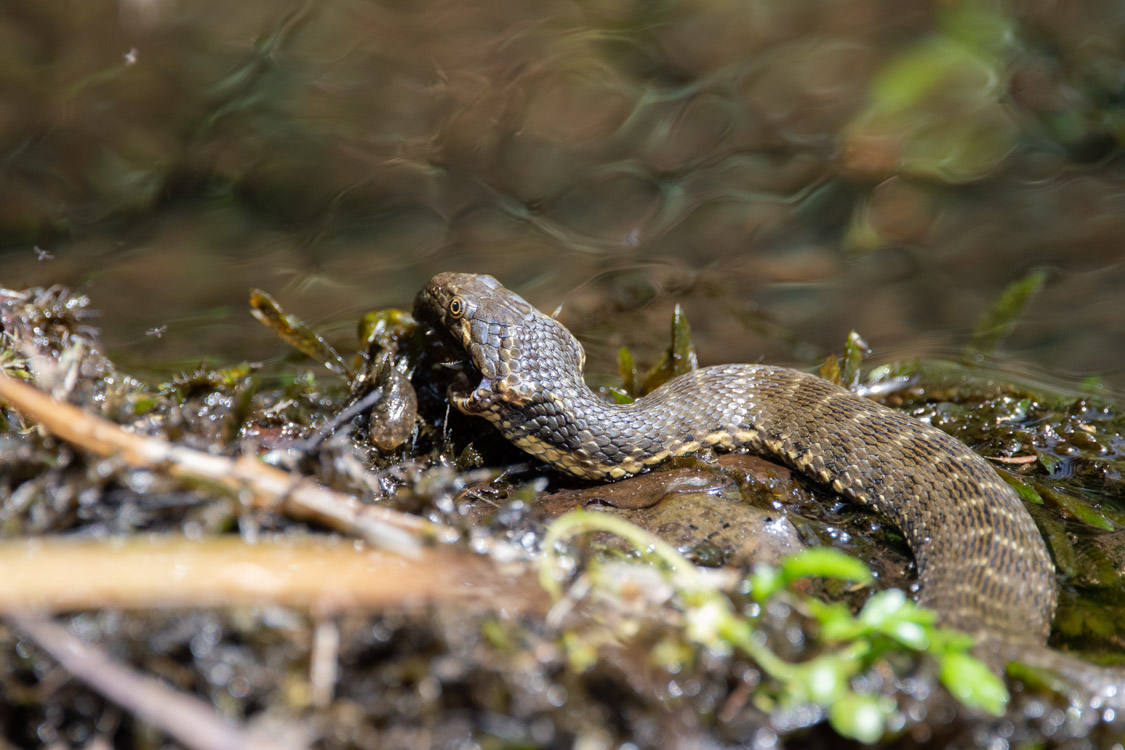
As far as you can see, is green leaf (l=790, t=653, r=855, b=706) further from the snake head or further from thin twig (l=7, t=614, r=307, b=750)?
the snake head

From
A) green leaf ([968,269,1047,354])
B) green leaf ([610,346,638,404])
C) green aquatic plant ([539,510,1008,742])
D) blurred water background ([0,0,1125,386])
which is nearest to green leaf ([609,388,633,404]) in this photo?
green leaf ([610,346,638,404])

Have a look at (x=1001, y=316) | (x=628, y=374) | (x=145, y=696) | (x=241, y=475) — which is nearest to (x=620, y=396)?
(x=628, y=374)

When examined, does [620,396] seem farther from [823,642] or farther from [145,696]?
[145,696]

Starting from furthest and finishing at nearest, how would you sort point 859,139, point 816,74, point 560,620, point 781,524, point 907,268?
point 816,74 → point 859,139 → point 907,268 → point 781,524 → point 560,620

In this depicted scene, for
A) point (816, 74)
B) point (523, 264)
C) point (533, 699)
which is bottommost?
point (523, 264)

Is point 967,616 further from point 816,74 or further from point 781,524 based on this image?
point 816,74

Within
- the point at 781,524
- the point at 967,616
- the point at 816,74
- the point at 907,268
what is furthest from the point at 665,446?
the point at 816,74
